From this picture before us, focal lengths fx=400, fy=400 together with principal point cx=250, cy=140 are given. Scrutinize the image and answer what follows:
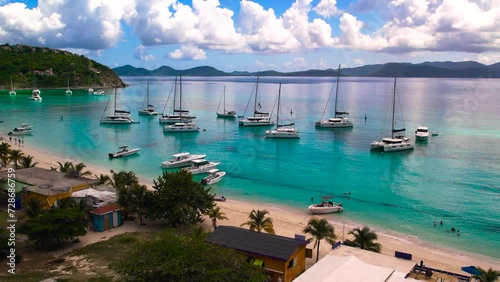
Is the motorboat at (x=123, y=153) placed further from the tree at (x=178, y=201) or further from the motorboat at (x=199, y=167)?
the tree at (x=178, y=201)

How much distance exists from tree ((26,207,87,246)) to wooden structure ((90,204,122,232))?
2.69 meters

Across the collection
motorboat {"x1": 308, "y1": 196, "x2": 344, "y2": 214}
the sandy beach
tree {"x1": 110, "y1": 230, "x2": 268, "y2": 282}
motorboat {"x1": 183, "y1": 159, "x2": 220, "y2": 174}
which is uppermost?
tree {"x1": 110, "y1": 230, "x2": 268, "y2": 282}

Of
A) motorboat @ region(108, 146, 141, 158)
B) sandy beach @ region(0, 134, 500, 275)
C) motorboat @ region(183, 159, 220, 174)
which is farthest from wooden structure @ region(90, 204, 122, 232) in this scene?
motorboat @ region(108, 146, 141, 158)

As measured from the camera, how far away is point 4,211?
31.8 metres

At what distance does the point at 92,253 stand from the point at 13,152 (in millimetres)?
26866

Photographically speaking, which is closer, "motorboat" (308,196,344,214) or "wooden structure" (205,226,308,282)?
"wooden structure" (205,226,308,282)

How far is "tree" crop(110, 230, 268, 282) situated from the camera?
17016 mm

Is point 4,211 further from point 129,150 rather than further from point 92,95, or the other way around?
point 92,95

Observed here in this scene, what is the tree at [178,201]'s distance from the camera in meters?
29.2

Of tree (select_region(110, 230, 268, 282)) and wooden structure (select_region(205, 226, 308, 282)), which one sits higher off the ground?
tree (select_region(110, 230, 268, 282))

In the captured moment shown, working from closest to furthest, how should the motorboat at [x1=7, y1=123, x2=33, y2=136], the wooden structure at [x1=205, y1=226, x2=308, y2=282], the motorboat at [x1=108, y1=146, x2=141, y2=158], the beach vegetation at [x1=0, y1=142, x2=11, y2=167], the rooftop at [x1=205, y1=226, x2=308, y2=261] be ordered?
1. the wooden structure at [x1=205, y1=226, x2=308, y2=282]
2. the rooftop at [x1=205, y1=226, x2=308, y2=261]
3. the beach vegetation at [x1=0, y1=142, x2=11, y2=167]
4. the motorboat at [x1=108, y1=146, x2=141, y2=158]
5. the motorboat at [x1=7, y1=123, x2=33, y2=136]

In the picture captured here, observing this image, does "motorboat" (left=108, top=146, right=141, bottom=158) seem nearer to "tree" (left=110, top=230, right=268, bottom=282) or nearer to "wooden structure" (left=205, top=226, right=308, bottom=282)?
"wooden structure" (left=205, top=226, right=308, bottom=282)

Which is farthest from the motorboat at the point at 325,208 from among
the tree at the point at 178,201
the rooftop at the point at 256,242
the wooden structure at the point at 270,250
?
the rooftop at the point at 256,242

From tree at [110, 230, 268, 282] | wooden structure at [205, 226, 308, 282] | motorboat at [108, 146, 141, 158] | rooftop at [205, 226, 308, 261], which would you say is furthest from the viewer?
motorboat at [108, 146, 141, 158]
